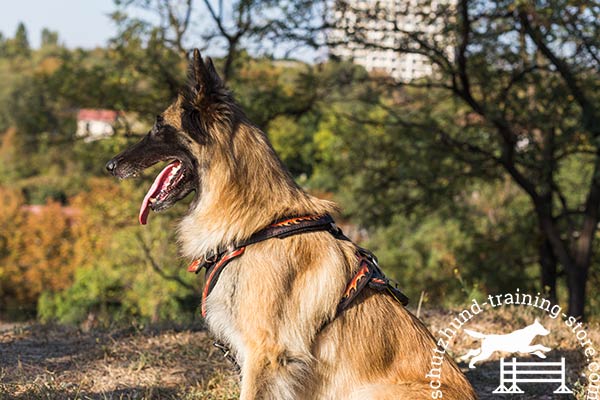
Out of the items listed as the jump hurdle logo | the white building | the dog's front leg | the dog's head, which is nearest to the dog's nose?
the dog's head

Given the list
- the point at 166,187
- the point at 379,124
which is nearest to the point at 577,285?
the point at 379,124

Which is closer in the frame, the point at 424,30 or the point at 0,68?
the point at 424,30

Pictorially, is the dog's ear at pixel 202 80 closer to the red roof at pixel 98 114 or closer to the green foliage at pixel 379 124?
the green foliage at pixel 379 124

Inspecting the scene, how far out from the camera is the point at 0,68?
89812 millimetres

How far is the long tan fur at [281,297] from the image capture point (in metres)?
3.17

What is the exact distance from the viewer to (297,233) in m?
3.35

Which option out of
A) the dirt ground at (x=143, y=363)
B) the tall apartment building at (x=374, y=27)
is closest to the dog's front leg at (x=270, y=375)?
the dirt ground at (x=143, y=363)

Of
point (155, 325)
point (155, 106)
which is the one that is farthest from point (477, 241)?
point (155, 325)

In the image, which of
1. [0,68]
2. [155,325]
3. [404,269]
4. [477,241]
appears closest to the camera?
[155,325]

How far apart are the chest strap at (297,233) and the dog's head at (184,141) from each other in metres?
0.41

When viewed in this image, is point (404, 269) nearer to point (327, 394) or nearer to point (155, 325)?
point (155, 325)

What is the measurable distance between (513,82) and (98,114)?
342 inches

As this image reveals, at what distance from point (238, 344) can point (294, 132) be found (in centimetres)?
A: 1717

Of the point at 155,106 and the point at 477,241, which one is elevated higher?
the point at 155,106
